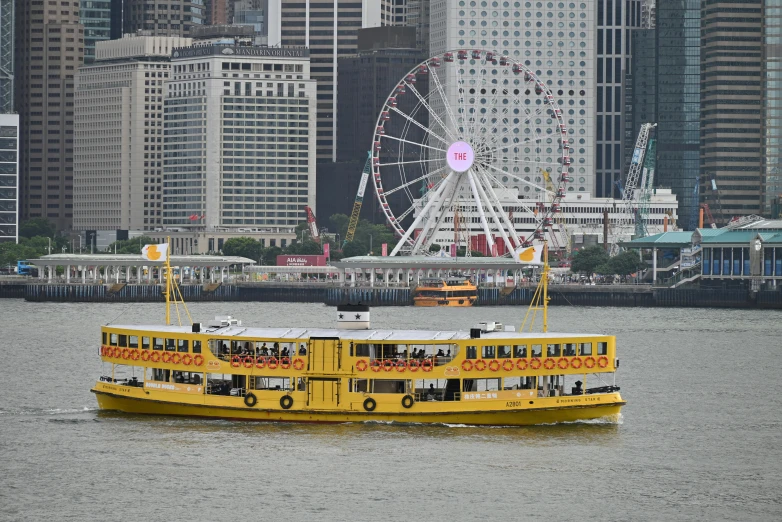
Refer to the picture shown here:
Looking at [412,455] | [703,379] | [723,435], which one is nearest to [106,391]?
[412,455]

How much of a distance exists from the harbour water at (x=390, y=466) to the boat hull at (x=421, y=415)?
46 cm

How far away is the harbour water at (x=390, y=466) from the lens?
63906mm

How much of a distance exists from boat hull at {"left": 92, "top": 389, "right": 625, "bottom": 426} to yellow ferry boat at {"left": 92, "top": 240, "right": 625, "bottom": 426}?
0.14ft

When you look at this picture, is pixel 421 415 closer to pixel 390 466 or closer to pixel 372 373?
pixel 372 373

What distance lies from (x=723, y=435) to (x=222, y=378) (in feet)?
74.7

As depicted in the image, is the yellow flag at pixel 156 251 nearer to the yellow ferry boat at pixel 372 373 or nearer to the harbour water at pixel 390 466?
the harbour water at pixel 390 466

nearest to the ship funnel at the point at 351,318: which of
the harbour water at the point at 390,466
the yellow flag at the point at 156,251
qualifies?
the harbour water at the point at 390,466

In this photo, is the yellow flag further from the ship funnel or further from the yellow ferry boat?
the ship funnel

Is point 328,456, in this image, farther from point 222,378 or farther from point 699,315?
point 699,315

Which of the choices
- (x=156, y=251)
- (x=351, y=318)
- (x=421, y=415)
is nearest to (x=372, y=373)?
(x=421, y=415)

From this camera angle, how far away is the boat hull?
253 ft

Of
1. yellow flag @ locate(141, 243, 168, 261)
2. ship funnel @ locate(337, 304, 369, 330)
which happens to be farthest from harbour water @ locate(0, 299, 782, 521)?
yellow flag @ locate(141, 243, 168, 261)

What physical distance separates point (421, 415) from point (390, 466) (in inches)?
284

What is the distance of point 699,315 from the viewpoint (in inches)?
7559
